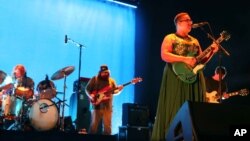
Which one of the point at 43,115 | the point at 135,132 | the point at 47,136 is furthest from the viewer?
the point at 135,132

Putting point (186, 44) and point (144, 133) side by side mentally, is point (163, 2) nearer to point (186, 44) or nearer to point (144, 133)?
point (144, 133)

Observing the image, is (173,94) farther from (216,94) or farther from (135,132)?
(135,132)

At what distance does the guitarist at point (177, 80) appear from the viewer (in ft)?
13.5

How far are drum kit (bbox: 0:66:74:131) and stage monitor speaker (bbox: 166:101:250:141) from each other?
4793mm

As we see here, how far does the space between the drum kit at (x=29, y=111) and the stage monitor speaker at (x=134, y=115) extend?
1323 mm

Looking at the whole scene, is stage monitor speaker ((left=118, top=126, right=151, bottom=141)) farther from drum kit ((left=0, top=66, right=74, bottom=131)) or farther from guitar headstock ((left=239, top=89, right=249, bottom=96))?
guitar headstock ((left=239, top=89, right=249, bottom=96))

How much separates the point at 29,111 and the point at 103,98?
176cm

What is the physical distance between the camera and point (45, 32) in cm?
931

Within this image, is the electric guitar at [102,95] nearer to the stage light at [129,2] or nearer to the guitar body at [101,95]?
the guitar body at [101,95]

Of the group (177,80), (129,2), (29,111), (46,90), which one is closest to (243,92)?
(177,80)

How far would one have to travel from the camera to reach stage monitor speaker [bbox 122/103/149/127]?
7.73 meters

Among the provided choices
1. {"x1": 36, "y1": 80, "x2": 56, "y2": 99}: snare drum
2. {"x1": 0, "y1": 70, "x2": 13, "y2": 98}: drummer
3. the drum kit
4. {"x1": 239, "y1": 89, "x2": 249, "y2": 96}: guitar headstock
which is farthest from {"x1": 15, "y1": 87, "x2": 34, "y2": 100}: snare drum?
{"x1": 239, "y1": 89, "x2": 249, "y2": 96}: guitar headstock

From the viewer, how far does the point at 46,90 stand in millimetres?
7137

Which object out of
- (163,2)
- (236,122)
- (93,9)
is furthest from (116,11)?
(236,122)
